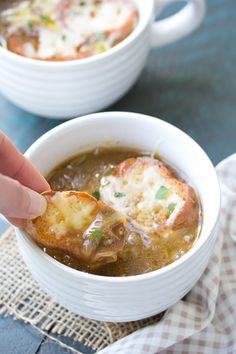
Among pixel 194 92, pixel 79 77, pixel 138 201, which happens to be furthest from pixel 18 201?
pixel 194 92

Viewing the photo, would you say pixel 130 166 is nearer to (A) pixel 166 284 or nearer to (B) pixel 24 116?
(A) pixel 166 284

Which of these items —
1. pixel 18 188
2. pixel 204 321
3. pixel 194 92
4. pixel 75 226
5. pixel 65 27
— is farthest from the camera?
pixel 194 92

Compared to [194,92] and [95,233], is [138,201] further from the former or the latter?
[194,92]

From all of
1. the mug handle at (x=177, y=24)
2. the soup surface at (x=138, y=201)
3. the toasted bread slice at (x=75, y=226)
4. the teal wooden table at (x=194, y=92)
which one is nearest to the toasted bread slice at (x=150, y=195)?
the soup surface at (x=138, y=201)

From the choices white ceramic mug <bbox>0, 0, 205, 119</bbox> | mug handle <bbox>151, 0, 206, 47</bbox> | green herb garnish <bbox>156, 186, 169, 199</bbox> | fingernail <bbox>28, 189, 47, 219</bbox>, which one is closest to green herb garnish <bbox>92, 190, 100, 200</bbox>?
green herb garnish <bbox>156, 186, 169, 199</bbox>

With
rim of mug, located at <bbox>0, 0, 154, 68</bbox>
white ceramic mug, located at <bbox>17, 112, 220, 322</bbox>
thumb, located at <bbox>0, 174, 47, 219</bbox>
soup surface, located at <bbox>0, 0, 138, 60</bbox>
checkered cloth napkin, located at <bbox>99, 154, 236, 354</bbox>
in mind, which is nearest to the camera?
thumb, located at <bbox>0, 174, 47, 219</bbox>

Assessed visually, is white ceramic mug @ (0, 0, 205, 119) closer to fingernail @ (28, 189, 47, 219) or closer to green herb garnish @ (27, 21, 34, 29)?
green herb garnish @ (27, 21, 34, 29)

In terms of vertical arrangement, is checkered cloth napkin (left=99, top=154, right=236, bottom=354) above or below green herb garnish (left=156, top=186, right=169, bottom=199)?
below

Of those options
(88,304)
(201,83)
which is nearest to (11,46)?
(201,83)
